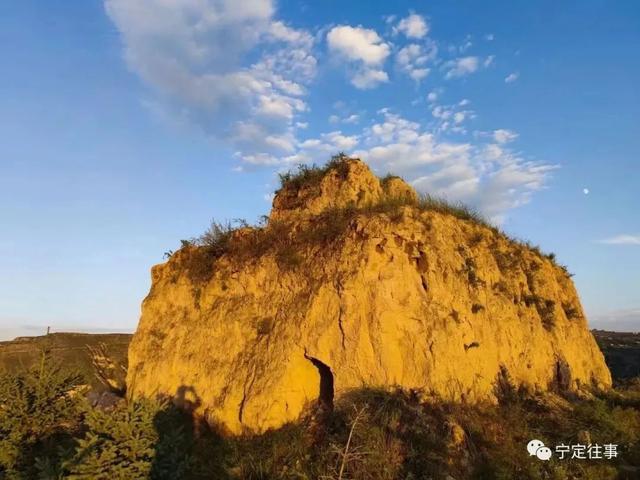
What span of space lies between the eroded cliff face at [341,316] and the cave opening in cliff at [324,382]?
2 centimetres

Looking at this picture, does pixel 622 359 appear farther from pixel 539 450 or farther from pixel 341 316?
pixel 341 316

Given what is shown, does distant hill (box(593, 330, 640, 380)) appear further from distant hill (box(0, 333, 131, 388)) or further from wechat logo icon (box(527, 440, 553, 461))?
A: distant hill (box(0, 333, 131, 388))

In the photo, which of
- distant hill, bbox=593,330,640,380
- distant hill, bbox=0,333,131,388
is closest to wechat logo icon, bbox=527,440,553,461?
distant hill, bbox=0,333,131,388

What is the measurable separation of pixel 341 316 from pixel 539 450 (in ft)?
15.9

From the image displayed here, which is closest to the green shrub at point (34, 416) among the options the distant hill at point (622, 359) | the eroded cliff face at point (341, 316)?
the eroded cliff face at point (341, 316)

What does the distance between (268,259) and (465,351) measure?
17.6 feet

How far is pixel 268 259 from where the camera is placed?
41.3ft

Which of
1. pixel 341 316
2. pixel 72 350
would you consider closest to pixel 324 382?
pixel 341 316

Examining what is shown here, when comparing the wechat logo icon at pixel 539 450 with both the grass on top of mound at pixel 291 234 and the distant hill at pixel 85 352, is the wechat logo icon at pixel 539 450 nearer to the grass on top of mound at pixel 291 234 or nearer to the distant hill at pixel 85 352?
the grass on top of mound at pixel 291 234

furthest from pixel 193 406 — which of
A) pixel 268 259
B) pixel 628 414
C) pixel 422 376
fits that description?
pixel 628 414

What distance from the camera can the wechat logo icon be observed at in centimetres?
983

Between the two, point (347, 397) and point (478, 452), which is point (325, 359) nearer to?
point (347, 397)

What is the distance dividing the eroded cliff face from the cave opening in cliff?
0.02 meters

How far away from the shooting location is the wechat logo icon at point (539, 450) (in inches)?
387
